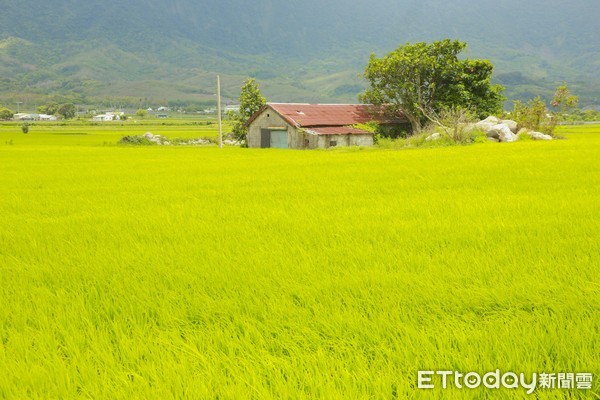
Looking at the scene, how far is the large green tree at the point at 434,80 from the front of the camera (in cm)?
3478

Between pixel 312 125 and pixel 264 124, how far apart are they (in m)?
3.92

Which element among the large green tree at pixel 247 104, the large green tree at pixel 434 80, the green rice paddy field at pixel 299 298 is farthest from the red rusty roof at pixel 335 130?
the green rice paddy field at pixel 299 298

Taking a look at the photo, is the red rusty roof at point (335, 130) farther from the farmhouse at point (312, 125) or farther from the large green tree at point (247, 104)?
the large green tree at point (247, 104)

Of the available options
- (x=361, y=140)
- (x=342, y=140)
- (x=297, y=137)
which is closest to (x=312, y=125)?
(x=297, y=137)

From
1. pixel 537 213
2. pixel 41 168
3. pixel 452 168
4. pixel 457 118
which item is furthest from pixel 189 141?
pixel 537 213

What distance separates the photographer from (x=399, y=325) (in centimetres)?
292

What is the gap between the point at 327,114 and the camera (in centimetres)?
3538

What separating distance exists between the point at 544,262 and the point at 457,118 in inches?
936

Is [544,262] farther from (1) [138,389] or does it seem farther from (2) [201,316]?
(1) [138,389]

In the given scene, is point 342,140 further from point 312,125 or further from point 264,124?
point 264,124

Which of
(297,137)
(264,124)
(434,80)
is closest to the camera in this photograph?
(297,137)

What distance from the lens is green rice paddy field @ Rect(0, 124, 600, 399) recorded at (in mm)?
2439

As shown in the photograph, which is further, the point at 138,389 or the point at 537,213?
the point at 537,213

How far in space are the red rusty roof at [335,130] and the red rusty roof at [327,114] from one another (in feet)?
1.18
